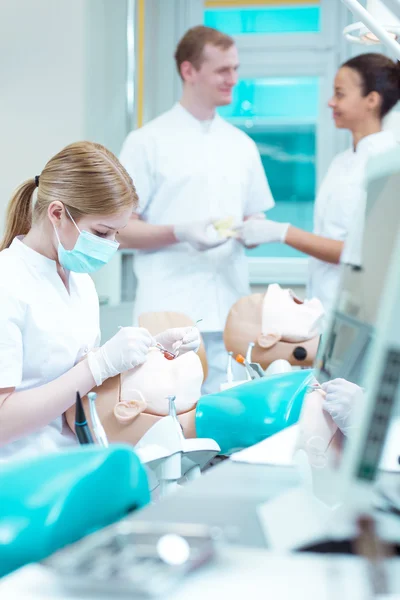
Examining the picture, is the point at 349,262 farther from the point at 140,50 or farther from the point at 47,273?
the point at 140,50

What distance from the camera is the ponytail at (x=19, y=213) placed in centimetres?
170

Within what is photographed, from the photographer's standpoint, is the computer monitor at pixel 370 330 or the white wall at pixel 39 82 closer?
the computer monitor at pixel 370 330

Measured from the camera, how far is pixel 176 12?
14.1ft

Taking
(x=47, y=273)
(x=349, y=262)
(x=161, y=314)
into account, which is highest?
(x=349, y=262)

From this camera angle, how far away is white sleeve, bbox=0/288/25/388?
1437mm

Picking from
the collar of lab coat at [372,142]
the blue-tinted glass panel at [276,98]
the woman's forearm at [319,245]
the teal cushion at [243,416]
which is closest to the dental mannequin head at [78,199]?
the teal cushion at [243,416]

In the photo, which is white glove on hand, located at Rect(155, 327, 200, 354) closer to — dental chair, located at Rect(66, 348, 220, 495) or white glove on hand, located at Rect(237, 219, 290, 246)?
dental chair, located at Rect(66, 348, 220, 495)

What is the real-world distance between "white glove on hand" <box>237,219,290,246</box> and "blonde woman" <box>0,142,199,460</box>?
1.03 metres

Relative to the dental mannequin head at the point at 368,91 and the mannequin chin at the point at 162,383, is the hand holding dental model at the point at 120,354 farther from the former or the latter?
the dental mannequin head at the point at 368,91

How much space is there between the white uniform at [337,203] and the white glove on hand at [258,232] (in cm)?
17

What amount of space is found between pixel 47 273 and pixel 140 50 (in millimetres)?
2511

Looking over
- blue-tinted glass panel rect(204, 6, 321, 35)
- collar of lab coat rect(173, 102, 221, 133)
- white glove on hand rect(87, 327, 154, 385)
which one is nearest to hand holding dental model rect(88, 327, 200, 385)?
white glove on hand rect(87, 327, 154, 385)

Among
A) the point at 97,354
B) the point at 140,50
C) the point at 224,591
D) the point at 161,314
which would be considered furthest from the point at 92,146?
the point at 140,50

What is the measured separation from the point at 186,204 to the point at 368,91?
74 cm
